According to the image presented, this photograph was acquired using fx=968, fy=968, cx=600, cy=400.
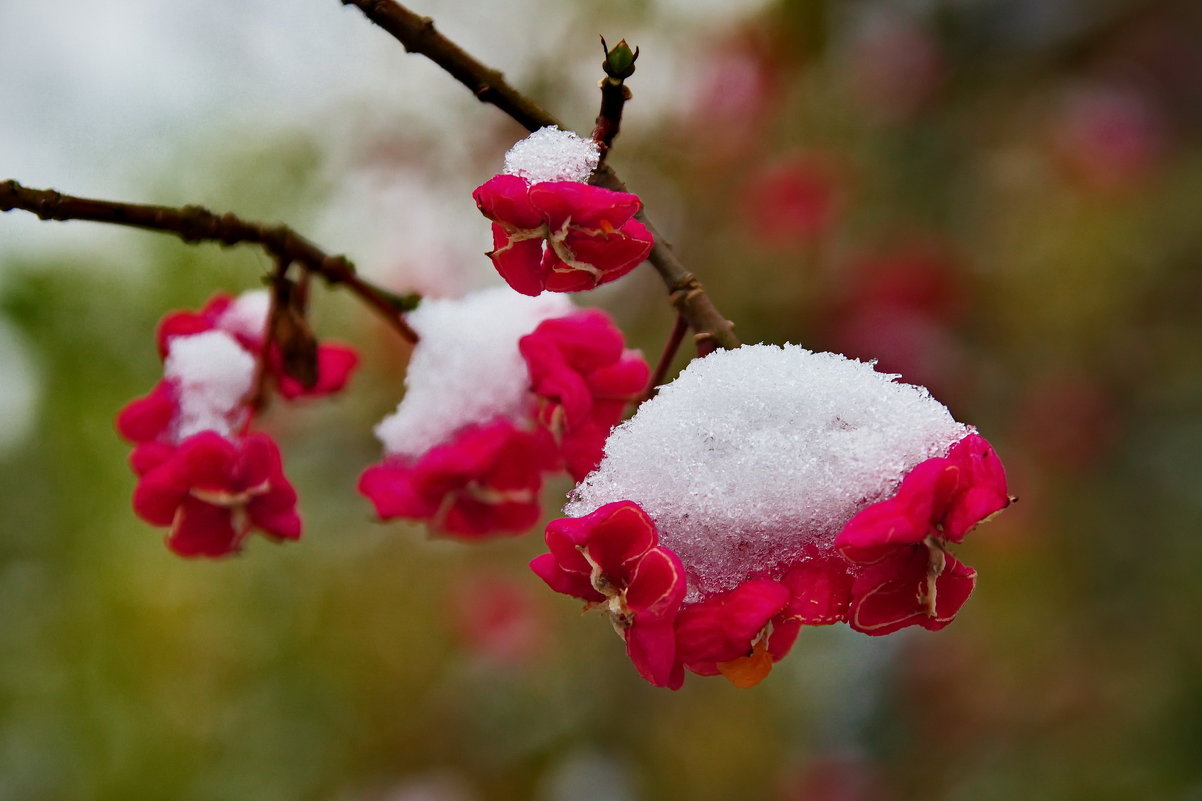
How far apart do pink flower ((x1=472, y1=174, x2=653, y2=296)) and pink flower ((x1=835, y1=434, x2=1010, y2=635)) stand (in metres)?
0.23

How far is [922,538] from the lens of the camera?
572 mm

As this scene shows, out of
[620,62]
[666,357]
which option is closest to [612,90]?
[620,62]

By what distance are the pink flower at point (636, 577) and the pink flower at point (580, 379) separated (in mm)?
179

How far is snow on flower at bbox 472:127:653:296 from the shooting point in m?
0.63

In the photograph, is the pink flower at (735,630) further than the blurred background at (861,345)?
No

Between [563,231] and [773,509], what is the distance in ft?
0.74

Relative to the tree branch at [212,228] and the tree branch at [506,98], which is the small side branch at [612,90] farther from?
the tree branch at [212,228]

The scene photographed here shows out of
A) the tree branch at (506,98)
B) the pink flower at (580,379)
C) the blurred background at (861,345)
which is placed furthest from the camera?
the blurred background at (861,345)

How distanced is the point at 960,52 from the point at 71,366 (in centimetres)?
402

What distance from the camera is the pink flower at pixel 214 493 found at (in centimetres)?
86

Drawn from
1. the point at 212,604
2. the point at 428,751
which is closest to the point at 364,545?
the point at 212,604

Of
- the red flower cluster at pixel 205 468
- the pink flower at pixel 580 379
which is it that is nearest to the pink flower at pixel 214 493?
the red flower cluster at pixel 205 468

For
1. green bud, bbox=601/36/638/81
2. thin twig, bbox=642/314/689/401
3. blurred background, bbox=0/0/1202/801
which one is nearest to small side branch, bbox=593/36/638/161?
green bud, bbox=601/36/638/81

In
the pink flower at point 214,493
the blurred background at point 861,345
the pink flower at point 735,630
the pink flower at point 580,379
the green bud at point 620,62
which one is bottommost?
the pink flower at point 735,630
